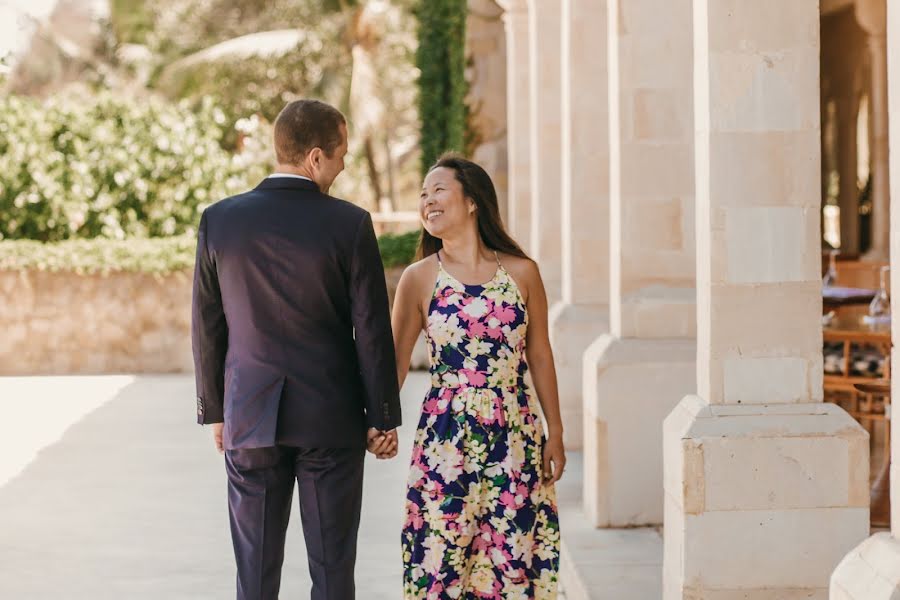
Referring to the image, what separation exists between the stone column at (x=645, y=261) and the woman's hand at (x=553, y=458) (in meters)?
2.13

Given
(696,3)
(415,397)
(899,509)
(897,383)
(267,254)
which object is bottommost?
(415,397)

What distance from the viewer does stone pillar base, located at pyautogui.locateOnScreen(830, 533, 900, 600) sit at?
250 centimetres

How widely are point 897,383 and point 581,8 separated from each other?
4.92 m

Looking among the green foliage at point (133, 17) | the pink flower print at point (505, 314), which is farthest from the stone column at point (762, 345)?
the green foliage at point (133, 17)

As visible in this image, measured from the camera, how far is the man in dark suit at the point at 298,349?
11.4ft

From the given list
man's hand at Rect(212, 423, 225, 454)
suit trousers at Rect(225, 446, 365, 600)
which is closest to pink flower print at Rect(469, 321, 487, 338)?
suit trousers at Rect(225, 446, 365, 600)

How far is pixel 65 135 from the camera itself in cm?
1506

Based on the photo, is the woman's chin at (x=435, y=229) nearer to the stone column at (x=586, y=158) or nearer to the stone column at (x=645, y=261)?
the stone column at (x=645, y=261)

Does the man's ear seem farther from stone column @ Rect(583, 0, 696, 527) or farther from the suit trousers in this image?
stone column @ Rect(583, 0, 696, 527)

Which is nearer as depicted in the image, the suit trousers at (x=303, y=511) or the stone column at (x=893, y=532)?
the stone column at (x=893, y=532)

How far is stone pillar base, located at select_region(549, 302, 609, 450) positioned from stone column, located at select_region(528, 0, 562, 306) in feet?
3.39

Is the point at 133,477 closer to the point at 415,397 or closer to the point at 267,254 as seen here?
the point at 415,397

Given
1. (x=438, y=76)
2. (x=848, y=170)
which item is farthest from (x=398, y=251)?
(x=848, y=170)

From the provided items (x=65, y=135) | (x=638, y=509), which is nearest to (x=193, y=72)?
(x=65, y=135)
